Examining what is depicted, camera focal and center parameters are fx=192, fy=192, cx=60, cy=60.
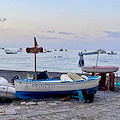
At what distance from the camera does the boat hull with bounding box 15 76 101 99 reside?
1013 centimetres

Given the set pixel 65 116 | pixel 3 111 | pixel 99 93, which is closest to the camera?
pixel 65 116

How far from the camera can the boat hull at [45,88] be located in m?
10.1

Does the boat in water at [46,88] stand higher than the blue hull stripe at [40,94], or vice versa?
the boat in water at [46,88]

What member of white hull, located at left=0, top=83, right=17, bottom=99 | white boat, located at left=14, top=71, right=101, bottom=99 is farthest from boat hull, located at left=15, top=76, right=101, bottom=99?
white hull, located at left=0, top=83, right=17, bottom=99

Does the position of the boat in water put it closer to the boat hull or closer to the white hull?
the boat hull

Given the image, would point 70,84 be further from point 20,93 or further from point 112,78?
point 112,78

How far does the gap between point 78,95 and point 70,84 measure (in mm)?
737

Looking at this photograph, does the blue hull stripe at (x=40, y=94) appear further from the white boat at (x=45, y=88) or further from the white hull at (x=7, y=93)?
the white hull at (x=7, y=93)

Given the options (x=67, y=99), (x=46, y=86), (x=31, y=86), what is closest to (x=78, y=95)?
(x=67, y=99)

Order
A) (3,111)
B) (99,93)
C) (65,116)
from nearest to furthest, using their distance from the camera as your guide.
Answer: (65,116), (3,111), (99,93)

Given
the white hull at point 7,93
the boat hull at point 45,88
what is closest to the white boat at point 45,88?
the boat hull at point 45,88

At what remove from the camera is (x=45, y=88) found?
33.7 feet

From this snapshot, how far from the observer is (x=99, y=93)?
1206 centimetres

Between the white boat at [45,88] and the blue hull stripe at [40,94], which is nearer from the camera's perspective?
the white boat at [45,88]
